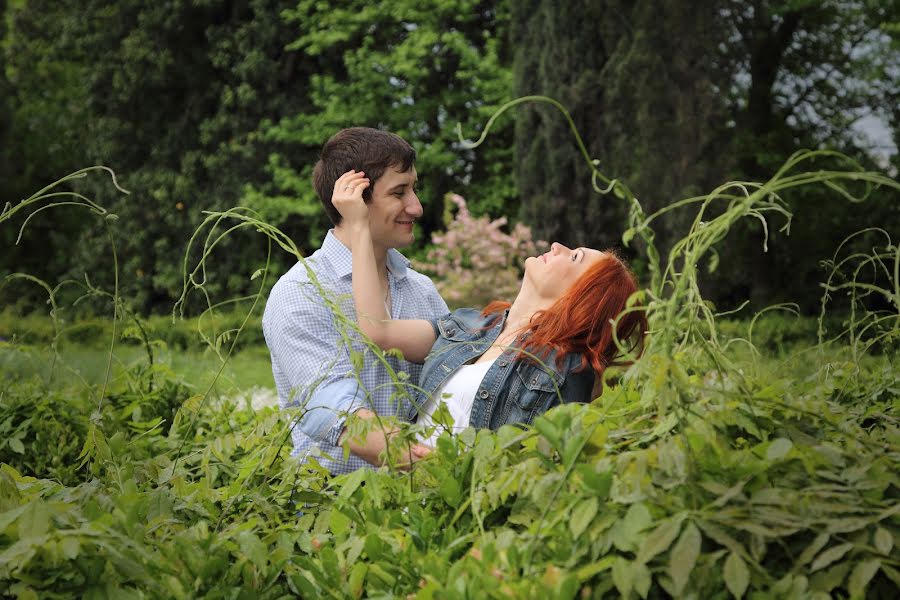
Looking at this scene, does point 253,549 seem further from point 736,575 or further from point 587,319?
point 587,319

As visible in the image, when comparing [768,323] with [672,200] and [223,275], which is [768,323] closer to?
[672,200]

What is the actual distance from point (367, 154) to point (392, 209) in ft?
0.68

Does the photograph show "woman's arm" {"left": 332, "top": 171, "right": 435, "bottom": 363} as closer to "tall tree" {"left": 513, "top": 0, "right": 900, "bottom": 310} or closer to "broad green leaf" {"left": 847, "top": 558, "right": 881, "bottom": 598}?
"broad green leaf" {"left": 847, "top": 558, "right": 881, "bottom": 598}

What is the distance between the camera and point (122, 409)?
3529 millimetres

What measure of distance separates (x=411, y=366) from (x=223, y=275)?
16300 mm

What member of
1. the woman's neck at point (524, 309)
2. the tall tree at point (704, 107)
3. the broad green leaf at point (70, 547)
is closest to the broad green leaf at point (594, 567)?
the broad green leaf at point (70, 547)

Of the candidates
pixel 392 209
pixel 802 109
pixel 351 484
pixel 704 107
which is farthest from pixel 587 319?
pixel 802 109

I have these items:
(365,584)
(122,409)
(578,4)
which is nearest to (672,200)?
(578,4)

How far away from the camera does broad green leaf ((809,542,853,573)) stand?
133 centimetres

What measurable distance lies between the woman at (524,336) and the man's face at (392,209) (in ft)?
0.31

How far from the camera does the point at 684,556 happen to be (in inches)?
51.3

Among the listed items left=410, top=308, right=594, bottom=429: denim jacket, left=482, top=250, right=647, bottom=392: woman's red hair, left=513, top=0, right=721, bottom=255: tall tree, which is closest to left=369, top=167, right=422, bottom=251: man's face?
left=410, top=308, right=594, bottom=429: denim jacket

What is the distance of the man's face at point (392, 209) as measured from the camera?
10.4 ft

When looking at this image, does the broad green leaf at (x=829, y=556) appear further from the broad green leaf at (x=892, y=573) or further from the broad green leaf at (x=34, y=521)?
the broad green leaf at (x=34, y=521)
